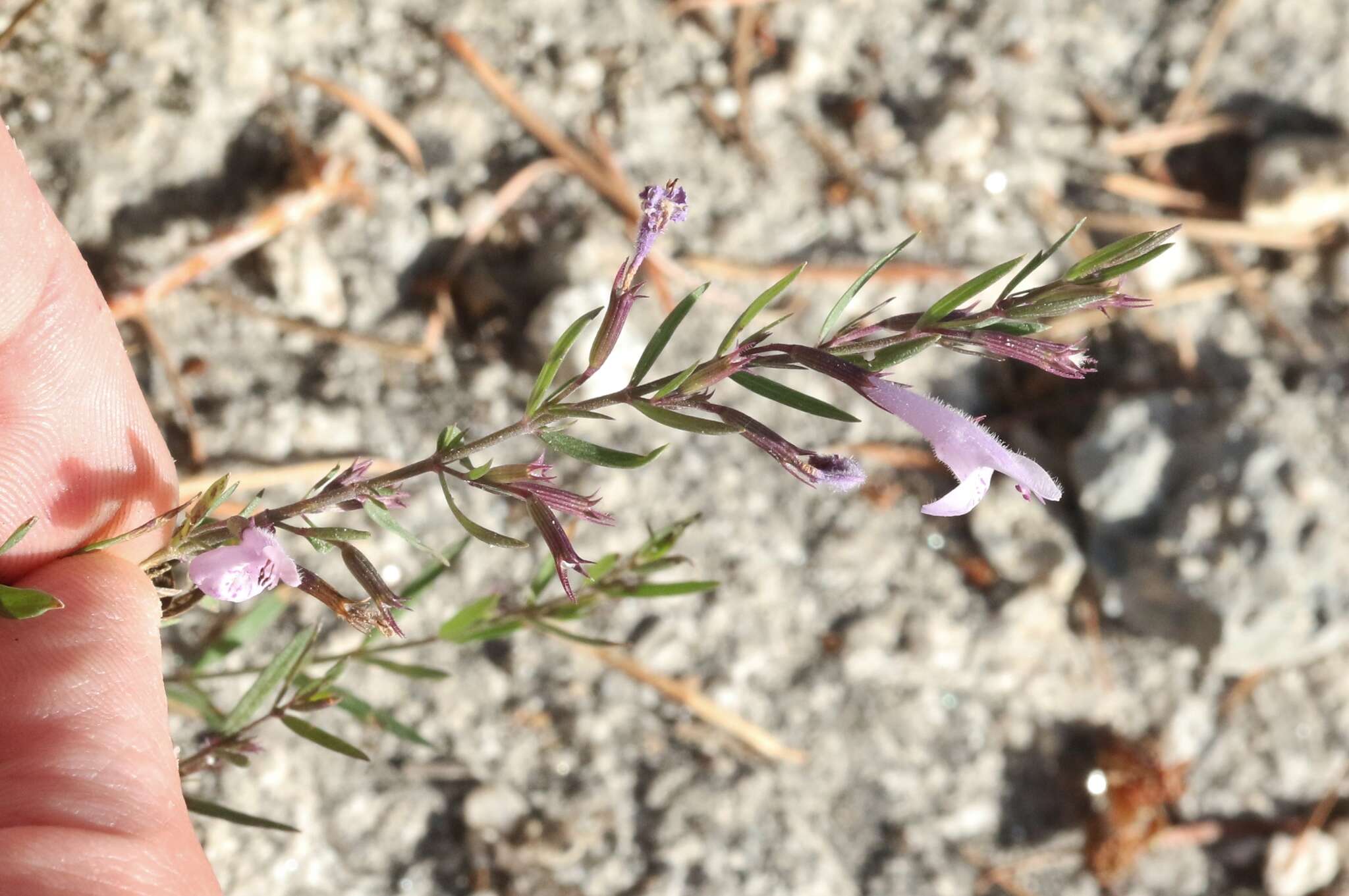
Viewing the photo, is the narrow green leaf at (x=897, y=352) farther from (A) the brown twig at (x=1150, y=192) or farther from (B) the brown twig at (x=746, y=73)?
(A) the brown twig at (x=1150, y=192)

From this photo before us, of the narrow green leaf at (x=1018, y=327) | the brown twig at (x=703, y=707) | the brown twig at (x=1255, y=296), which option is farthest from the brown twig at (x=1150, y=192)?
the narrow green leaf at (x=1018, y=327)

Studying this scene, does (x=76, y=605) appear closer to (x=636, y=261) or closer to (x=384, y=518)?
(x=384, y=518)

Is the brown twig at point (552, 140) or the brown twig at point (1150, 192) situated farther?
the brown twig at point (1150, 192)

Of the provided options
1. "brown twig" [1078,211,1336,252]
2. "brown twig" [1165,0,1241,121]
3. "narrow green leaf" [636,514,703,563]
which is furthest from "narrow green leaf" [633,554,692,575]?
"brown twig" [1165,0,1241,121]

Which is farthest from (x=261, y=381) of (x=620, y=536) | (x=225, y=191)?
(x=620, y=536)

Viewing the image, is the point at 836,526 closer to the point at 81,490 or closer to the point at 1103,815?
the point at 1103,815

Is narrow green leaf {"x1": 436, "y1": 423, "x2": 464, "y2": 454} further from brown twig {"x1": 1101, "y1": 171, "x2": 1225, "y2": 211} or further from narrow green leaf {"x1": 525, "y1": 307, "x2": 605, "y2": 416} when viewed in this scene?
brown twig {"x1": 1101, "y1": 171, "x2": 1225, "y2": 211}

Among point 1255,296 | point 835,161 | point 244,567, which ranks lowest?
point 1255,296

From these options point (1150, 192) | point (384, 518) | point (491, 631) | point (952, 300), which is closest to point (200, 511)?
point (384, 518)
